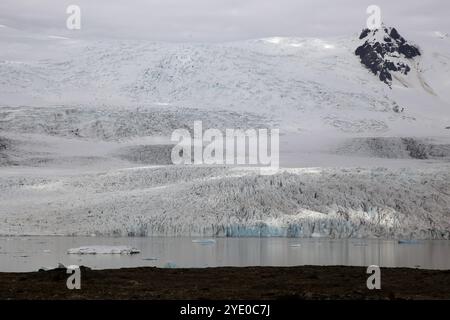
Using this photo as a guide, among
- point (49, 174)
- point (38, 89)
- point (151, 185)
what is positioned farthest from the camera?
point (38, 89)

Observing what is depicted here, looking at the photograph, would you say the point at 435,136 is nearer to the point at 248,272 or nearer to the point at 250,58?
the point at 250,58

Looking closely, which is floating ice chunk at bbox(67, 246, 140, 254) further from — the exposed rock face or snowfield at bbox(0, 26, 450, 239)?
the exposed rock face

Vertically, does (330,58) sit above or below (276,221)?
above

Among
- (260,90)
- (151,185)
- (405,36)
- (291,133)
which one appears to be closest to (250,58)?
(260,90)

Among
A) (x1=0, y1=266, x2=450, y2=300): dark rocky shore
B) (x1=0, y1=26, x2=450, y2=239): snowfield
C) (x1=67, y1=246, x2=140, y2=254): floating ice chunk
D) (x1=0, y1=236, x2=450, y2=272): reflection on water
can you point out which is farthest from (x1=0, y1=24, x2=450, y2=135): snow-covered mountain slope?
(x1=0, y1=266, x2=450, y2=300): dark rocky shore

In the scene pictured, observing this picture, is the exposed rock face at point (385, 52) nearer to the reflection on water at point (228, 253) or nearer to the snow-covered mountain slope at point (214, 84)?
the snow-covered mountain slope at point (214, 84)

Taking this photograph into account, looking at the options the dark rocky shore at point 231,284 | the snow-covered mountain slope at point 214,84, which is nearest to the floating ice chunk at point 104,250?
the dark rocky shore at point 231,284

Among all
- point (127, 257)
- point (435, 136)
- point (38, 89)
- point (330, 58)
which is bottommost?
point (127, 257)
